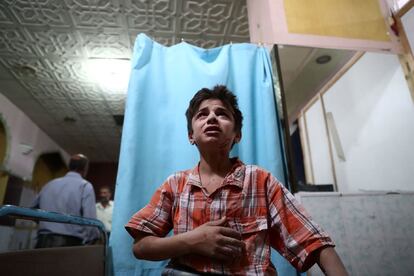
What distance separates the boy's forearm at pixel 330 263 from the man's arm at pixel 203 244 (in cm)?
19

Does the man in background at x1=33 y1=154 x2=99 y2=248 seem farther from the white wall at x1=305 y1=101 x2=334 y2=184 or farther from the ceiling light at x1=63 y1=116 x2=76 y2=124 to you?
the ceiling light at x1=63 y1=116 x2=76 y2=124

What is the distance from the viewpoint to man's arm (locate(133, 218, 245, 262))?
66cm

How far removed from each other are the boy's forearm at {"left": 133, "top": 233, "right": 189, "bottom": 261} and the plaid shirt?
35 mm

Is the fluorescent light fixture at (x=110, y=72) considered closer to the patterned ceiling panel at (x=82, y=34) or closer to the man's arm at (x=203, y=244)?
the patterned ceiling panel at (x=82, y=34)

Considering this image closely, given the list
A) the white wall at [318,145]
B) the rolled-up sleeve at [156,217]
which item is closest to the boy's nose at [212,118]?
the rolled-up sleeve at [156,217]

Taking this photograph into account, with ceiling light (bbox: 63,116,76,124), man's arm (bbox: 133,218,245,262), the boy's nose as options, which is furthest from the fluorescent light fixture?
man's arm (bbox: 133,218,245,262)

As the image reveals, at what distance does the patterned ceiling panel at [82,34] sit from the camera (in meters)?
2.30

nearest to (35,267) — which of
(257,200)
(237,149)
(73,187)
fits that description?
(257,200)

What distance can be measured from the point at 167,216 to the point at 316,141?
2.40 metres

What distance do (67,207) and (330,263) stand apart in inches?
72.8

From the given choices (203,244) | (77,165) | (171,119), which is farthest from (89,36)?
(203,244)

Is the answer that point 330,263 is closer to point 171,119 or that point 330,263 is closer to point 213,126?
point 213,126

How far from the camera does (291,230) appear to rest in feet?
2.37

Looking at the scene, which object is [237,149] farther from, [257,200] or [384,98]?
[384,98]
